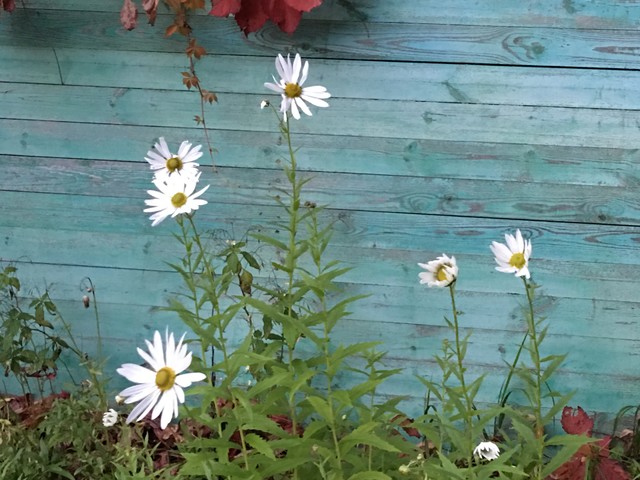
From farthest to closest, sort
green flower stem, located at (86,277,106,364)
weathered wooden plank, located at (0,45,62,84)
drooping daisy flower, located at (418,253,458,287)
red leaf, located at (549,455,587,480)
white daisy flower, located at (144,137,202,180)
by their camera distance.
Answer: green flower stem, located at (86,277,106,364) → weathered wooden plank, located at (0,45,62,84) → red leaf, located at (549,455,587,480) → white daisy flower, located at (144,137,202,180) → drooping daisy flower, located at (418,253,458,287)

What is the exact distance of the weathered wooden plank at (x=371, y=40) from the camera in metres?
2.45

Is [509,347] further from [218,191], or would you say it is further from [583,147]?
[218,191]

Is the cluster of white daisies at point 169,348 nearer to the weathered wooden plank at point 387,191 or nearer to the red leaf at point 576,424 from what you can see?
the weathered wooden plank at point 387,191

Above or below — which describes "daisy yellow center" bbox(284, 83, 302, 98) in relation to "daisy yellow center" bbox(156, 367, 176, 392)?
above

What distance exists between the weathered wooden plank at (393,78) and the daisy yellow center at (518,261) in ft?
3.57

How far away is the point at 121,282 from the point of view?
9.27 feet

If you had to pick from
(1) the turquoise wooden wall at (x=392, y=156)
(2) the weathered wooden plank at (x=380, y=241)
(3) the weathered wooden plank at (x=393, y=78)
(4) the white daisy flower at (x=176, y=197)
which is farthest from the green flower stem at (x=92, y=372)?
(4) the white daisy flower at (x=176, y=197)

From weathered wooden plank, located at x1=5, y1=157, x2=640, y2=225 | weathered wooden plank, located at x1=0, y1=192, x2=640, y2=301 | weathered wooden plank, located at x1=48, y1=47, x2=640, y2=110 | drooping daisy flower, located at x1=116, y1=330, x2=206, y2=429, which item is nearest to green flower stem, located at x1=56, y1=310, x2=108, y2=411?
weathered wooden plank, located at x1=0, y1=192, x2=640, y2=301

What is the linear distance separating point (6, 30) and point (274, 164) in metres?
1.09

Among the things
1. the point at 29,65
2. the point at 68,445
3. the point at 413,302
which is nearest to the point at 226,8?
the point at 29,65

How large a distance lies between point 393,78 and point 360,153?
0.91 feet

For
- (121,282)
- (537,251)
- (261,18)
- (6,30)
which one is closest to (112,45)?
(6,30)

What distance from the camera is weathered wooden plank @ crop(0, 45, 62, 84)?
271cm

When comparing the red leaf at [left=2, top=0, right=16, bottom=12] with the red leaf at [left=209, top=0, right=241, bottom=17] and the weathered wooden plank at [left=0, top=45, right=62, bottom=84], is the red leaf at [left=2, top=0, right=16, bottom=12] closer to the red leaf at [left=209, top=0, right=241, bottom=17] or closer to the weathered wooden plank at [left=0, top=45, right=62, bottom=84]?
the weathered wooden plank at [left=0, top=45, right=62, bottom=84]
